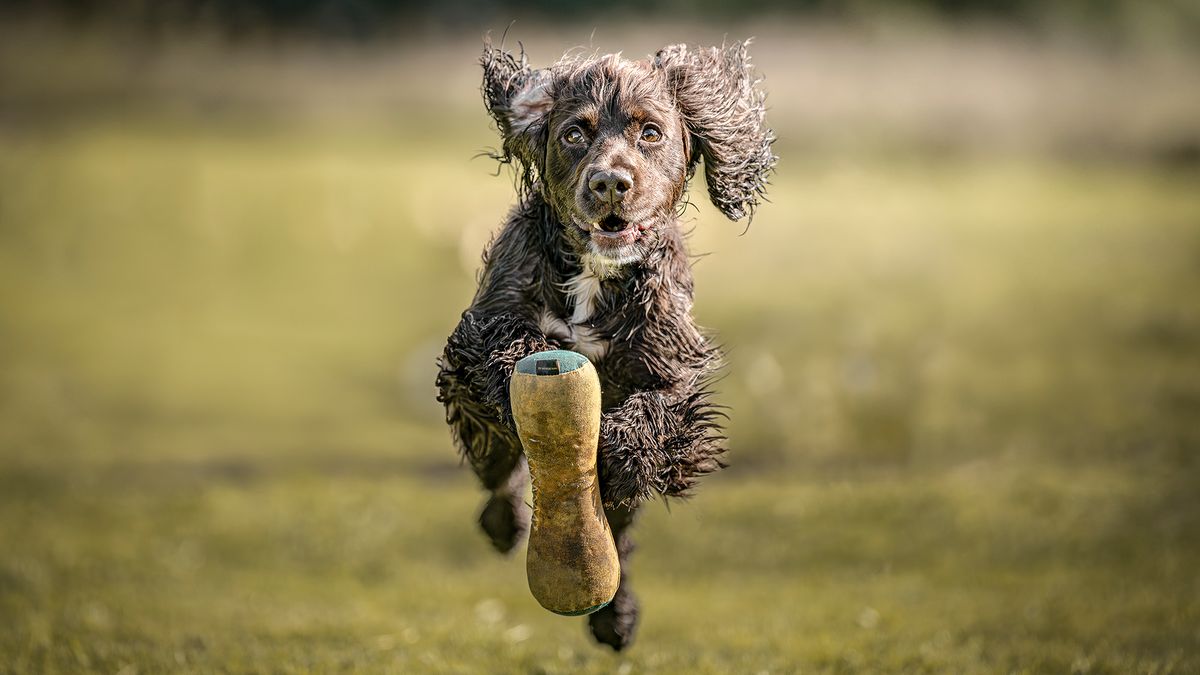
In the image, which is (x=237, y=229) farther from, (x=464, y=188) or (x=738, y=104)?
(x=738, y=104)

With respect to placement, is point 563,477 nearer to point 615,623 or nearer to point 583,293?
point 583,293

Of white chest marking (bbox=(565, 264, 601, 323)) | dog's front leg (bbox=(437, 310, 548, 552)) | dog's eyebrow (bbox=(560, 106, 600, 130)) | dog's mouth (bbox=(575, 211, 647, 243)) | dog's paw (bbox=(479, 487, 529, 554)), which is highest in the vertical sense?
dog's eyebrow (bbox=(560, 106, 600, 130))

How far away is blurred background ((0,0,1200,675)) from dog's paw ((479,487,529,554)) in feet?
2.61

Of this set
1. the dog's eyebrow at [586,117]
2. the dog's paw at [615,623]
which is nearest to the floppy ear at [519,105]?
the dog's eyebrow at [586,117]

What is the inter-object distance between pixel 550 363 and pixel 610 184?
0.64m

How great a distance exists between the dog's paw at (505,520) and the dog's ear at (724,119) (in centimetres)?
161

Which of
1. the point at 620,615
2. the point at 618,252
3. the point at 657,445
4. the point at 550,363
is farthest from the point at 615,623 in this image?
the point at 618,252

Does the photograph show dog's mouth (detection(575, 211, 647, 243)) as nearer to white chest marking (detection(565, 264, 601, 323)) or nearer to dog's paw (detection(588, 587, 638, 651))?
white chest marking (detection(565, 264, 601, 323))

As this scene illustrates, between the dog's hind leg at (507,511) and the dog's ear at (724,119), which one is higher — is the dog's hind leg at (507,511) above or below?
below

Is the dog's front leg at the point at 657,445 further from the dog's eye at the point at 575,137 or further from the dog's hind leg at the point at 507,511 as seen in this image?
the dog's hind leg at the point at 507,511

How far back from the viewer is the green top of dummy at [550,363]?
3969 mm

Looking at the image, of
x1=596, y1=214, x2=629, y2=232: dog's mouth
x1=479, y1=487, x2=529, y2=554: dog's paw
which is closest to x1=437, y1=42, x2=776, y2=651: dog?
x1=596, y1=214, x2=629, y2=232: dog's mouth

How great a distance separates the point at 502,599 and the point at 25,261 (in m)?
10.0

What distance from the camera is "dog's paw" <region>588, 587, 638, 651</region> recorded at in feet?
16.1
